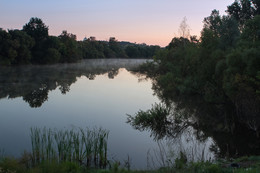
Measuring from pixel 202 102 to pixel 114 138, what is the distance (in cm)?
1017

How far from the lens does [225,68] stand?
16.6 m

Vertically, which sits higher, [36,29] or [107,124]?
[36,29]

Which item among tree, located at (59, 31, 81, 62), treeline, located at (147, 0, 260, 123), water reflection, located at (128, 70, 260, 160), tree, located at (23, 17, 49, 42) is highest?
tree, located at (23, 17, 49, 42)

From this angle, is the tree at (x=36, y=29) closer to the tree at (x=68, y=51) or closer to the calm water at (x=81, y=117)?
the tree at (x=68, y=51)

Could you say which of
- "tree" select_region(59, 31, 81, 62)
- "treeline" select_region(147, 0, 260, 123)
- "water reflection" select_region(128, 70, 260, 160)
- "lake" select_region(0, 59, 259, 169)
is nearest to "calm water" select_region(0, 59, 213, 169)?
"lake" select_region(0, 59, 259, 169)

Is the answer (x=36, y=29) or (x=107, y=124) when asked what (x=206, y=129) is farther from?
(x=36, y=29)

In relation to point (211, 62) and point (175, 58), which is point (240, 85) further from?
point (175, 58)

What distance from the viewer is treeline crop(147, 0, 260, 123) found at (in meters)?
12.6

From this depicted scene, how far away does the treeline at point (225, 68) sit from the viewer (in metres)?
12.6

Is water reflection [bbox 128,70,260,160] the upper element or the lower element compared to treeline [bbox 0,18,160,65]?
lower

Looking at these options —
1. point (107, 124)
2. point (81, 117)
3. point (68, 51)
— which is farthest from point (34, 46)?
point (107, 124)

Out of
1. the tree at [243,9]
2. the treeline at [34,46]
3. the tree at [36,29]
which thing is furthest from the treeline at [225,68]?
the tree at [36,29]

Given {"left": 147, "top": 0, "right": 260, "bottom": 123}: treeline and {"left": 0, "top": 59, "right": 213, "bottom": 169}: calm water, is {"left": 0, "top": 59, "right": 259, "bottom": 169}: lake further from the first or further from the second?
{"left": 147, "top": 0, "right": 260, "bottom": 123}: treeline

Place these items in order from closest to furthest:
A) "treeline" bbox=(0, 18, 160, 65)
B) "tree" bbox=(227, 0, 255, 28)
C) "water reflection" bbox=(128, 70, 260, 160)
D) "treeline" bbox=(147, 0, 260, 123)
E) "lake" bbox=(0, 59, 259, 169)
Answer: "lake" bbox=(0, 59, 259, 169) < "water reflection" bbox=(128, 70, 260, 160) < "treeline" bbox=(147, 0, 260, 123) < "tree" bbox=(227, 0, 255, 28) < "treeline" bbox=(0, 18, 160, 65)
